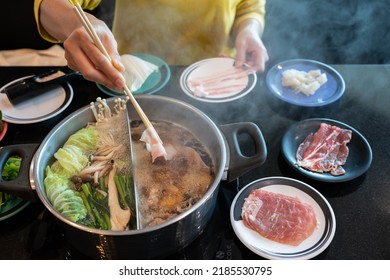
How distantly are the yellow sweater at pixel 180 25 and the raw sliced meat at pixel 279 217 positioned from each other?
131cm

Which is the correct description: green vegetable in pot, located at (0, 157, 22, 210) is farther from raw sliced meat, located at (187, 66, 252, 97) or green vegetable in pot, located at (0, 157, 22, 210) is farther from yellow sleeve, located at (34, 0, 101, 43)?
raw sliced meat, located at (187, 66, 252, 97)

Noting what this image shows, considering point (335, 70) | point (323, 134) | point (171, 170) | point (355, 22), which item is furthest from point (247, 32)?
point (355, 22)

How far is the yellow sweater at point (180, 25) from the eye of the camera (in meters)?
2.53

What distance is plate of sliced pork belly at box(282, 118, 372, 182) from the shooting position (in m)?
1.89

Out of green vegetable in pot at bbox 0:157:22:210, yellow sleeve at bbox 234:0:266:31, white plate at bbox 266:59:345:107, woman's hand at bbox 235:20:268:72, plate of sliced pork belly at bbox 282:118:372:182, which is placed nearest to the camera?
green vegetable in pot at bbox 0:157:22:210

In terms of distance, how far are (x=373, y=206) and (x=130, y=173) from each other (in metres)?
1.11

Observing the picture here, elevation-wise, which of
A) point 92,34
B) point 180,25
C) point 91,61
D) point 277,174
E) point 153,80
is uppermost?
point 92,34

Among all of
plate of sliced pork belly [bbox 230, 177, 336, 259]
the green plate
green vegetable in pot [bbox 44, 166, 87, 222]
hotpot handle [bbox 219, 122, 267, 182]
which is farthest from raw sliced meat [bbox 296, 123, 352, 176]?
green vegetable in pot [bbox 44, 166, 87, 222]

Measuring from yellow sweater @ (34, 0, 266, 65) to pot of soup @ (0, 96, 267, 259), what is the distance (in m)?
0.87

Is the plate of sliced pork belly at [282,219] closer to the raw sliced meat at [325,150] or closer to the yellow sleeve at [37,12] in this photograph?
the raw sliced meat at [325,150]

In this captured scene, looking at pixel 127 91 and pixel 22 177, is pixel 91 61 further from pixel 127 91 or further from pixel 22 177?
pixel 22 177

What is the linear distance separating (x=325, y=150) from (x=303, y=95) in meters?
0.50

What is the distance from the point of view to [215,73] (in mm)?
2523

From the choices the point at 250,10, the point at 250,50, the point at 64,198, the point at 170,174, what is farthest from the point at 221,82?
the point at 64,198
